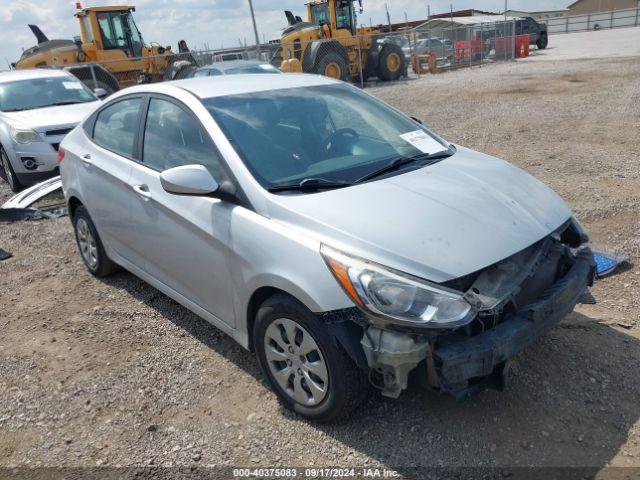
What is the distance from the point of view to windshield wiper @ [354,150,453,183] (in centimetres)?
313

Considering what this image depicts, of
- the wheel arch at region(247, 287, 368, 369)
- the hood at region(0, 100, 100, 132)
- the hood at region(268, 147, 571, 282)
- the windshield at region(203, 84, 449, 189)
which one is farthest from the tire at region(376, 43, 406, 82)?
the wheel arch at region(247, 287, 368, 369)

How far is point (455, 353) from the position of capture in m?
2.40

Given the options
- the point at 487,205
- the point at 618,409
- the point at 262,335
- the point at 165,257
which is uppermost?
the point at 487,205

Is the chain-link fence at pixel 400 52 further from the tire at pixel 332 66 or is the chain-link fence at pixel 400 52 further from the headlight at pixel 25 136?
the headlight at pixel 25 136

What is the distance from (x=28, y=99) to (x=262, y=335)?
7776 mm

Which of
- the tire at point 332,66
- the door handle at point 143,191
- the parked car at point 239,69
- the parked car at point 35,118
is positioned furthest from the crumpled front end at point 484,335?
the tire at point 332,66

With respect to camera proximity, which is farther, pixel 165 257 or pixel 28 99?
pixel 28 99

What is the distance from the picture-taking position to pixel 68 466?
282cm

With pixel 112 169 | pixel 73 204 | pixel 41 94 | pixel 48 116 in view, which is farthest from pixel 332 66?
pixel 112 169

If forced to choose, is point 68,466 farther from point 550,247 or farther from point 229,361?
point 550,247

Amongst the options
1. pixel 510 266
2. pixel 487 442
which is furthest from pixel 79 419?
pixel 510 266

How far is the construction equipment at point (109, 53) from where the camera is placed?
16.9m

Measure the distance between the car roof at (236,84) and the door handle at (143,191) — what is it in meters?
0.66

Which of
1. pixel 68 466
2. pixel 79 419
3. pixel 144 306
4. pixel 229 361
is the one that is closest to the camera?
pixel 68 466
